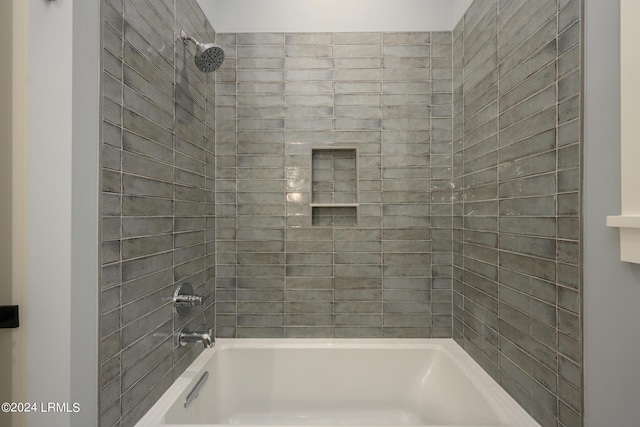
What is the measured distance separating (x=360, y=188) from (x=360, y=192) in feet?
0.08

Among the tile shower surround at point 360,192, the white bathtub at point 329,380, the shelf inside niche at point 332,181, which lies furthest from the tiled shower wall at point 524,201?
the shelf inside niche at point 332,181

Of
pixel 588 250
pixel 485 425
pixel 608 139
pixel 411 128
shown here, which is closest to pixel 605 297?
pixel 588 250

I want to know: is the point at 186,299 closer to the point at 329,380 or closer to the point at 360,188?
the point at 329,380

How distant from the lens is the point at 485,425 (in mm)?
1344

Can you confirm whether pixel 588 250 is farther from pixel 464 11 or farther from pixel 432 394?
pixel 464 11

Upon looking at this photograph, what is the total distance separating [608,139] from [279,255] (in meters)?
1.56

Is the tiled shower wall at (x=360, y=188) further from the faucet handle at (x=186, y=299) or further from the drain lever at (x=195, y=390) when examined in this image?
the faucet handle at (x=186, y=299)

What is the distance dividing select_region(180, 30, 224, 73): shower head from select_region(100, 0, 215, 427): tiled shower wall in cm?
5

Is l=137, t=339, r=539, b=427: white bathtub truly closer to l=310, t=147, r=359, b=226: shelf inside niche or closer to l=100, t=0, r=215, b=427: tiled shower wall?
l=100, t=0, r=215, b=427: tiled shower wall

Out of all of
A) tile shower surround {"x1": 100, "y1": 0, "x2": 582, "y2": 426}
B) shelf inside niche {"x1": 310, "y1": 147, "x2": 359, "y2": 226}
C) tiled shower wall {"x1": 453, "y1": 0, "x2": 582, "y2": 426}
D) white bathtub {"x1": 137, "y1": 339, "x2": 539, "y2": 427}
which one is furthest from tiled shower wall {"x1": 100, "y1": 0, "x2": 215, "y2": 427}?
tiled shower wall {"x1": 453, "y1": 0, "x2": 582, "y2": 426}

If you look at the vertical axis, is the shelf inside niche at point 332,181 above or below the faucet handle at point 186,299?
above

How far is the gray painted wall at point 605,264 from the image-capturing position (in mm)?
880

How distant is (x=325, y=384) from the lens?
1.92 metres

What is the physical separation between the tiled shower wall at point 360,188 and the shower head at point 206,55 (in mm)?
396
